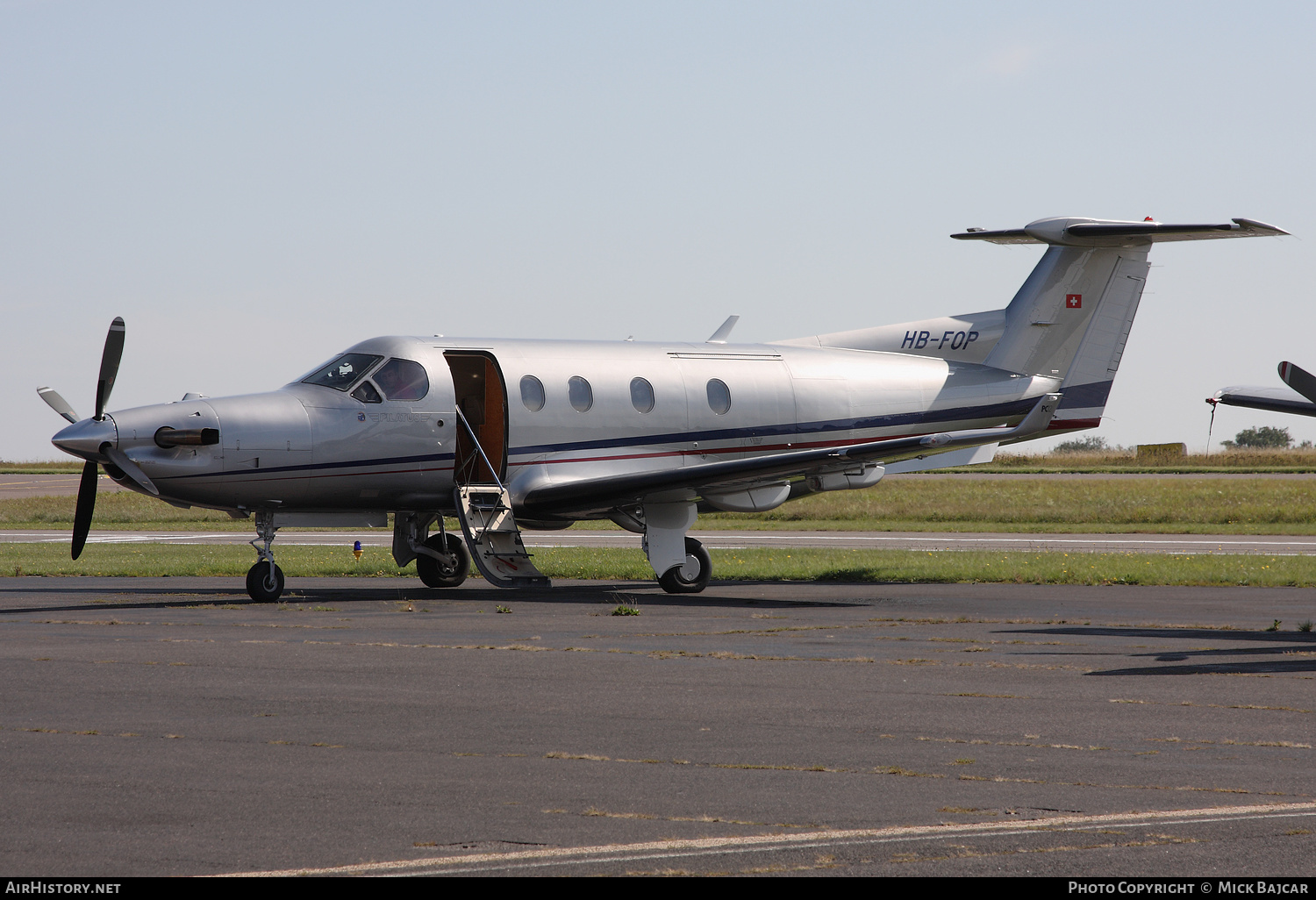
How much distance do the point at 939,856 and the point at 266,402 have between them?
1454 cm

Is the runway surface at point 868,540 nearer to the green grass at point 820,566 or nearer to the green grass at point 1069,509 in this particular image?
the green grass at point 820,566

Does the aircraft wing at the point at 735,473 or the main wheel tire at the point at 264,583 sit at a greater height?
the aircraft wing at the point at 735,473

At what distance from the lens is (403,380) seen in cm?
1955

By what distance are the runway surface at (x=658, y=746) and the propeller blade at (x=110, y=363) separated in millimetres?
3090

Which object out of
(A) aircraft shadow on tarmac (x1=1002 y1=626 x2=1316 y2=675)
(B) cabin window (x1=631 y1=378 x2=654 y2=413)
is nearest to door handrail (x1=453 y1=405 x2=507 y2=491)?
(B) cabin window (x1=631 y1=378 x2=654 y2=413)

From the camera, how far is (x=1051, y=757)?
27.0 ft

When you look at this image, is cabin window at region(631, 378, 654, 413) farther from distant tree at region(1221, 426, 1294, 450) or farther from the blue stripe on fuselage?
distant tree at region(1221, 426, 1294, 450)

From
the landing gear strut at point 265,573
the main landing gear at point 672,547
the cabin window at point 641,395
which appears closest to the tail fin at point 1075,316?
the cabin window at point 641,395

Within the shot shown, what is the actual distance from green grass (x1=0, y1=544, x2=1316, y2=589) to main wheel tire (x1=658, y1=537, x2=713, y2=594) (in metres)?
2.54

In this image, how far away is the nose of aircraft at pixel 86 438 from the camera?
17250 millimetres

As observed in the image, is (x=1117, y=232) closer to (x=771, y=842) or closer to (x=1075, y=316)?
(x=1075, y=316)

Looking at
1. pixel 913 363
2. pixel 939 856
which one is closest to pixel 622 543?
pixel 913 363

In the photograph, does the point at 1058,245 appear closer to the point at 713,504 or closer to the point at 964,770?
the point at 713,504

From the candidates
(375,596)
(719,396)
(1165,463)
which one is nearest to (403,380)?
(375,596)
